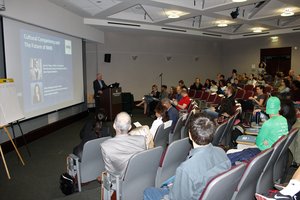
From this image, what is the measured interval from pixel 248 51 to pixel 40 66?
516 inches

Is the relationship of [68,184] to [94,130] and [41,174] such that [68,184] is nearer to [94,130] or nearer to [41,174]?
[94,130]

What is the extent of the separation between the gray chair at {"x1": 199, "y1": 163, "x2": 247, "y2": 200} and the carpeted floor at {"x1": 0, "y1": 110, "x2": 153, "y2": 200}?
2.11 meters

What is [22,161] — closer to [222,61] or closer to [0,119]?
[0,119]

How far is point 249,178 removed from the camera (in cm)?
200

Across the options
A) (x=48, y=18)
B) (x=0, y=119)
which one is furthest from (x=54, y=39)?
(x=0, y=119)

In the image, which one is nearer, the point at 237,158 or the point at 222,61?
the point at 237,158

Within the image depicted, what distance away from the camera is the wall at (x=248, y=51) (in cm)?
1395

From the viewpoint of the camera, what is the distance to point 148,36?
13.0 m

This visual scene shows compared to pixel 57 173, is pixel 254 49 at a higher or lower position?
higher

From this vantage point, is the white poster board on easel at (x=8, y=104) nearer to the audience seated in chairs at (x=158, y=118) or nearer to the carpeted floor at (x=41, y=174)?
the carpeted floor at (x=41, y=174)

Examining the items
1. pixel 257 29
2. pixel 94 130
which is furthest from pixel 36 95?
pixel 257 29

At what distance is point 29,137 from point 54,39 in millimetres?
2655

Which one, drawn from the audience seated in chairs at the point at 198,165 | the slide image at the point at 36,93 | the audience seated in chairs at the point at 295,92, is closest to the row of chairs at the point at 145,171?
the audience seated in chairs at the point at 198,165

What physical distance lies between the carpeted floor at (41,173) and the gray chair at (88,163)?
312 millimetres
